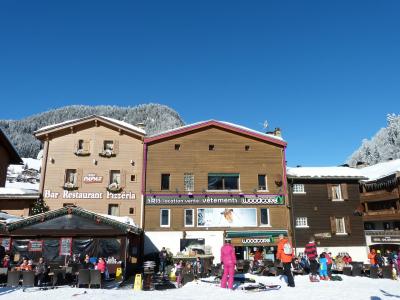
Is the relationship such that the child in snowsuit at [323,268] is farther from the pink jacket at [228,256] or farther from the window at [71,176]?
the window at [71,176]

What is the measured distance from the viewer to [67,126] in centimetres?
2958

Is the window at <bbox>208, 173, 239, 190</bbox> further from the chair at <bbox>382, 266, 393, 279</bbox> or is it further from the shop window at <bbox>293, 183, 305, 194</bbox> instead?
the chair at <bbox>382, 266, 393, 279</bbox>

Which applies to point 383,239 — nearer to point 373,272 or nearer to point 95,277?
point 373,272

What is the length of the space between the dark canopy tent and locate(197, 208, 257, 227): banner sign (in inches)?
335

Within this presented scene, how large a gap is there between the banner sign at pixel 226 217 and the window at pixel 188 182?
1.81m

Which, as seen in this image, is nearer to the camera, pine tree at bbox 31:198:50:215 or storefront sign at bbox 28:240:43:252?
storefront sign at bbox 28:240:43:252

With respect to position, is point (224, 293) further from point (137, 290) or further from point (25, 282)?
point (25, 282)

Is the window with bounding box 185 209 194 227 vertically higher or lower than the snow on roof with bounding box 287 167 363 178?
lower

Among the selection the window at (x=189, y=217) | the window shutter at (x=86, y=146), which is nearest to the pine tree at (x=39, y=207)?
the window shutter at (x=86, y=146)

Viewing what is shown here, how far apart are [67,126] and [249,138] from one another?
15092 millimetres

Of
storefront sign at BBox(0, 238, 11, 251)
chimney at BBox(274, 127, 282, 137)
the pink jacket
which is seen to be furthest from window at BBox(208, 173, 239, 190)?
the pink jacket

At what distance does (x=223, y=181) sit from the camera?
97.5 ft

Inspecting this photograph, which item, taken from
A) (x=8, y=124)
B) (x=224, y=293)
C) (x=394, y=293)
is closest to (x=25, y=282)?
(x=224, y=293)

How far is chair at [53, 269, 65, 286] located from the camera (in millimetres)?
16156
